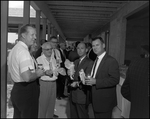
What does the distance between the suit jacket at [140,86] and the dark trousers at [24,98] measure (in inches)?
46.8

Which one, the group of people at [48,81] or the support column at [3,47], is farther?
the support column at [3,47]

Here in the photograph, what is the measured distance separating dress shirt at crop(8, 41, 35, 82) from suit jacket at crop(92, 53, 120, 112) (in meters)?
0.99

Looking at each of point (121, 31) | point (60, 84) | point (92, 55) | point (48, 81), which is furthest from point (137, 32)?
point (48, 81)

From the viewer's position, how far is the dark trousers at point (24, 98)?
184 cm

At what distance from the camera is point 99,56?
2.40 metres

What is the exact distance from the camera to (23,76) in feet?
5.80

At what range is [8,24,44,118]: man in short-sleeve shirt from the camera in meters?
1.78

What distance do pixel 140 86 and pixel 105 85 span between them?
0.79 metres

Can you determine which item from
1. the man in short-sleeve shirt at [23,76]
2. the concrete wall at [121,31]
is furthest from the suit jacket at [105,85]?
the concrete wall at [121,31]

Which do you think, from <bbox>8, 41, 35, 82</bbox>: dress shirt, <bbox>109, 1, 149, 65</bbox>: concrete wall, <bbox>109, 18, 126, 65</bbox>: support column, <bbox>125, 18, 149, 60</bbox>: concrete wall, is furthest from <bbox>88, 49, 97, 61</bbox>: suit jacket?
<bbox>125, 18, 149, 60</bbox>: concrete wall

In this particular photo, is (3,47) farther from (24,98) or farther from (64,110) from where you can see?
(64,110)

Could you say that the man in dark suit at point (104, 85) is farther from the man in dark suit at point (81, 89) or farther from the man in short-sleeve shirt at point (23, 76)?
the man in short-sleeve shirt at point (23, 76)

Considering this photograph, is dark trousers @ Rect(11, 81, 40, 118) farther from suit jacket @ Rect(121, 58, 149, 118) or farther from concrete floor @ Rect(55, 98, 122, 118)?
concrete floor @ Rect(55, 98, 122, 118)

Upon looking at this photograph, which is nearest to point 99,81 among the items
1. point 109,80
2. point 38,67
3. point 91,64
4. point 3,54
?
point 109,80
